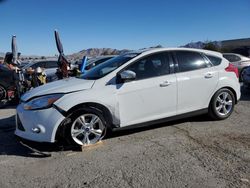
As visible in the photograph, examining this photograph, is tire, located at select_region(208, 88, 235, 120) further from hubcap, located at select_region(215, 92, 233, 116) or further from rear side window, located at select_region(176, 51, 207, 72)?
rear side window, located at select_region(176, 51, 207, 72)

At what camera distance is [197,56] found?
17.6 feet

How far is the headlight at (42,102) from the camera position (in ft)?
13.5

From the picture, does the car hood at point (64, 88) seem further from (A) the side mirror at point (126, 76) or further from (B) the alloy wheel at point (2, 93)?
(B) the alloy wheel at point (2, 93)

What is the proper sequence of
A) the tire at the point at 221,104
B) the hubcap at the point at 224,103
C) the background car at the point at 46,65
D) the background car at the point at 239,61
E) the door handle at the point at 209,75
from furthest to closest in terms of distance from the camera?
the background car at the point at 46,65, the background car at the point at 239,61, the hubcap at the point at 224,103, the tire at the point at 221,104, the door handle at the point at 209,75

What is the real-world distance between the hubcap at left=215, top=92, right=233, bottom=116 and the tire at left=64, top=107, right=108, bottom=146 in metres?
2.55

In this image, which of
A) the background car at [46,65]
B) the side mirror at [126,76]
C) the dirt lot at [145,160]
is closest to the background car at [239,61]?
the dirt lot at [145,160]

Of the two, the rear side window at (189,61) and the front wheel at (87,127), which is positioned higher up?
the rear side window at (189,61)

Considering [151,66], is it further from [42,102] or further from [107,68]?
[42,102]

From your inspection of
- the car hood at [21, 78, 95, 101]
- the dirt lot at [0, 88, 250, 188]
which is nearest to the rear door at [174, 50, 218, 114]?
the dirt lot at [0, 88, 250, 188]

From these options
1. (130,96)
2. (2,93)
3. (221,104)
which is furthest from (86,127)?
(2,93)

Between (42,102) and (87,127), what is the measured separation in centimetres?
81

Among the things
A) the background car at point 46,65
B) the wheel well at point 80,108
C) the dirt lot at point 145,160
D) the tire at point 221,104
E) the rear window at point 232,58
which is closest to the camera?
the dirt lot at point 145,160

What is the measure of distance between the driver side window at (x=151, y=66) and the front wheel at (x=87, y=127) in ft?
3.35

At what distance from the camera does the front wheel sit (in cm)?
420
